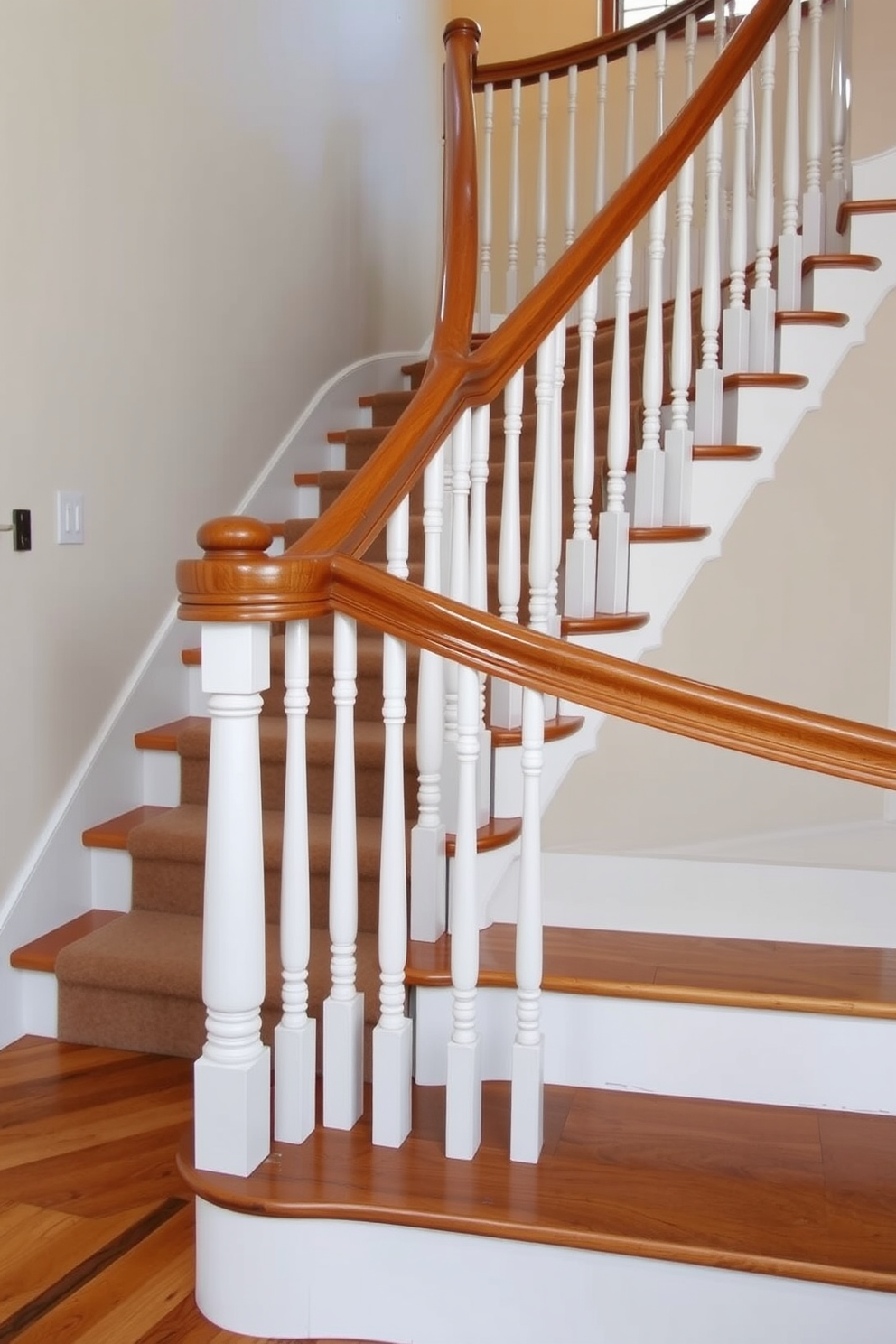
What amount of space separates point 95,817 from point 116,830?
80mm

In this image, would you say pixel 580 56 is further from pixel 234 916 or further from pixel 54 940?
pixel 234 916

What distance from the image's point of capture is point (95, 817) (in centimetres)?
271

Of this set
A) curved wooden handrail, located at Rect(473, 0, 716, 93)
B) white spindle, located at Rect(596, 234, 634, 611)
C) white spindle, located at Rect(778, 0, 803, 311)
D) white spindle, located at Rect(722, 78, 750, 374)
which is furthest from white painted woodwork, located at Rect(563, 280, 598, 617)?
curved wooden handrail, located at Rect(473, 0, 716, 93)

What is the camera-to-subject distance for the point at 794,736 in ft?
4.74

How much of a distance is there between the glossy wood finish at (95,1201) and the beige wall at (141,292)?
1.54ft

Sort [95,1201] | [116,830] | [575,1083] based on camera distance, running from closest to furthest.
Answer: [95,1201] → [575,1083] → [116,830]

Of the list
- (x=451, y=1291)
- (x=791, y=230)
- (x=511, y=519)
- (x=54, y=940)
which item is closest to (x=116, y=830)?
(x=54, y=940)

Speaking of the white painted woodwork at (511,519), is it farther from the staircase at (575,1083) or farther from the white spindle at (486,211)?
the white spindle at (486,211)

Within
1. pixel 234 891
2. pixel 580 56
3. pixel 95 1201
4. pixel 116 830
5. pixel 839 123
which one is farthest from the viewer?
pixel 580 56

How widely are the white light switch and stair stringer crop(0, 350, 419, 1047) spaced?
0.33 meters

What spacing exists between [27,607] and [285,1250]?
1442mm

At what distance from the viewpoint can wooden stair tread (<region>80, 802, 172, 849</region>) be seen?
8.58 ft

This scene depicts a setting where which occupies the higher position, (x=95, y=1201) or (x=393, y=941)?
(x=393, y=941)

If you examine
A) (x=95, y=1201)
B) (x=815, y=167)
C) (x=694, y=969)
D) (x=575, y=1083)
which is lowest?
(x=95, y=1201)
